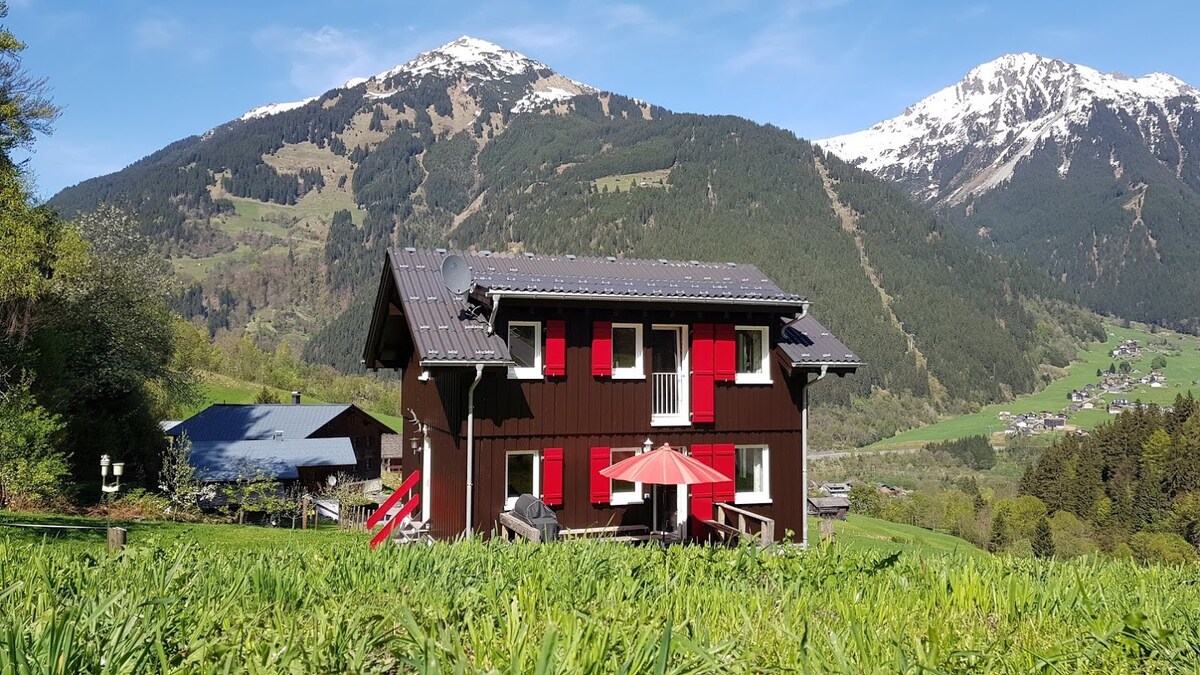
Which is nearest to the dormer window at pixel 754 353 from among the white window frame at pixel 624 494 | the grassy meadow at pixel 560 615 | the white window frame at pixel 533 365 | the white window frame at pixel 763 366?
the white window frame at pixel 763 366

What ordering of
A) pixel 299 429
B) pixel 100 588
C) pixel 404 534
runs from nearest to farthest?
pixel 100 588, pixel 404 534, pixel 299 429

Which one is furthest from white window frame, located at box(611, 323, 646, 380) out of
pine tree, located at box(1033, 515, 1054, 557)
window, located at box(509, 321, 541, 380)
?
pine tree, located at box(1033, 515, 1054, 557)

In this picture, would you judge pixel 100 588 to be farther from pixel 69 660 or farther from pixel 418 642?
pixel 418 642

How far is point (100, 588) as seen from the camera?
13.0 ft

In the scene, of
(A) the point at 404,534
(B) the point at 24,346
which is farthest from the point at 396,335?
(B) the point at 24,346

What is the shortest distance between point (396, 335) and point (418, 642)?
18.2 metres

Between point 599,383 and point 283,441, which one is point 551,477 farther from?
point 283,441

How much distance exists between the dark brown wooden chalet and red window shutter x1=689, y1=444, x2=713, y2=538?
1.1 inches

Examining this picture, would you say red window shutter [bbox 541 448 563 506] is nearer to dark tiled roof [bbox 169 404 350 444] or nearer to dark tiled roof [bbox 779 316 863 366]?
dark tiled roof [bbox 779 316 863 366]

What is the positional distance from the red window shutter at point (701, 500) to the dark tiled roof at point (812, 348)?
2.73 m

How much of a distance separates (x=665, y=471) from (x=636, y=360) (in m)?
3.28

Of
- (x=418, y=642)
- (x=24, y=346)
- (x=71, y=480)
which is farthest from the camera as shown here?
(x=71, y=480)

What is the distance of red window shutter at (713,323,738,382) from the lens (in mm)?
16891

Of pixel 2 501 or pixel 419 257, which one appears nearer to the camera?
pixel 419 257
